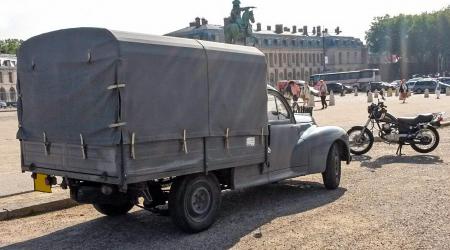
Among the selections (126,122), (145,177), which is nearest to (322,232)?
(145,177)

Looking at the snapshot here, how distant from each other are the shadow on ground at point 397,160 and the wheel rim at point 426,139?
1.42ft

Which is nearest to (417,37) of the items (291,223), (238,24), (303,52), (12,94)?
(303,52)

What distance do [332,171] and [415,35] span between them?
104647mm

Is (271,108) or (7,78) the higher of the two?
(7,78)

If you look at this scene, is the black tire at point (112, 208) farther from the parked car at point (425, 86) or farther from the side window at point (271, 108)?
the parked car at point (425, 86)

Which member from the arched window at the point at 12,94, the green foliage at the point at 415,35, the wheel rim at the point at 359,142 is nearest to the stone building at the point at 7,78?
the arched window at the point at 12,94

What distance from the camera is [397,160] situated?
1130 cm

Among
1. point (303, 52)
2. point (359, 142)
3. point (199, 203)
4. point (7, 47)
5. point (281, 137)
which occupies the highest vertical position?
point (7, 47)

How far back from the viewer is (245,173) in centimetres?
695

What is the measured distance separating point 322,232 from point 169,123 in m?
2.08

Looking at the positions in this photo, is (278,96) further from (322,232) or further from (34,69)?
(34,69)

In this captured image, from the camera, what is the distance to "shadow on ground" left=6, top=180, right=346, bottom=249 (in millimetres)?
5863

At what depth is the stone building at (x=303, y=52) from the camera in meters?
111

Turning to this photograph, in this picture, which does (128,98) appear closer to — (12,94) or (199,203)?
(199,203)
